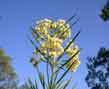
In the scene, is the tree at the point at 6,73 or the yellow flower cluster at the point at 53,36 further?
the tree at the point at 6,73

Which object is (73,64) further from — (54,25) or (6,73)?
(6,73)

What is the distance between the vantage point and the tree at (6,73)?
92.5ft

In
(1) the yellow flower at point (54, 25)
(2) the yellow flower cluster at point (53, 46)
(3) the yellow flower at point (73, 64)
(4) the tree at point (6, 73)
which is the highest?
(4) the tree at point (6, 73)

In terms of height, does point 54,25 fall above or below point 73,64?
above

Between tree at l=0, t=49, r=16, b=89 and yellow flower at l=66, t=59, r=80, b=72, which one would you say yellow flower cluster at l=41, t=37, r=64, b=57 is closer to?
yellow flower at l=66, t=59, r=80, b=72

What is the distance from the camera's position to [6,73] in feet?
94.7

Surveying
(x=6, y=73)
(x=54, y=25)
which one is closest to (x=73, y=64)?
(x=54, y=25)

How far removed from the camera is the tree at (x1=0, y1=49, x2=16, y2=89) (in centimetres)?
2820

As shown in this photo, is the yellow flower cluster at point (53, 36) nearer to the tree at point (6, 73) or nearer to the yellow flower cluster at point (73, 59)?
the yellow flower cluster at point (73, 59)

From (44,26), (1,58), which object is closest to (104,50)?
(1,58)

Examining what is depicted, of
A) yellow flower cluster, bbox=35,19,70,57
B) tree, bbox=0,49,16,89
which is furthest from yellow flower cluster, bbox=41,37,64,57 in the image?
tree, bbox=0,49,16,89

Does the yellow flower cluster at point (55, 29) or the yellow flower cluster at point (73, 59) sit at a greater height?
the yellow flower cluster at point (55, 29)

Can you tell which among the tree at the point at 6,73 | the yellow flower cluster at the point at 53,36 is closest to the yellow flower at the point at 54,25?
the yellow flower cluster at the point at 53,36

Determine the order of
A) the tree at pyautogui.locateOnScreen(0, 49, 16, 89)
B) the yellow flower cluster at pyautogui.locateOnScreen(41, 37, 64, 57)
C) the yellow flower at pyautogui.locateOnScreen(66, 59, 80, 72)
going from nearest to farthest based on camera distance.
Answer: the yellow flower cluster at pyautogui.locateOnScreen(41, 37, 64, 57)
the yellow flower at pyautogui.locateOnScreen(66, 59, 80, 72)
the tree at pyautogui.locateOnScreen(0, 49, 16, 89)
